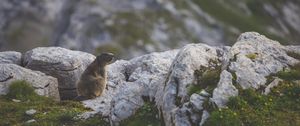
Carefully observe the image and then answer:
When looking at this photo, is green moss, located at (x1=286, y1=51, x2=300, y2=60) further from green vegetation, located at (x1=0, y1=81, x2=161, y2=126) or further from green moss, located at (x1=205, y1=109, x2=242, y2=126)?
green vegetation, located at (x1=0, y1=81, x2=161, y2=126)

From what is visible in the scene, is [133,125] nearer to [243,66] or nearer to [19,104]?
[243,66]

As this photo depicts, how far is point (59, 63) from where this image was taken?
34875 millimetres

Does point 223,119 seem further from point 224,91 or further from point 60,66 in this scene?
point 60,66

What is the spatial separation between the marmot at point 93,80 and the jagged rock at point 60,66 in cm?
138

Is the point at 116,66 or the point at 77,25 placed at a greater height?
the point at 77,25

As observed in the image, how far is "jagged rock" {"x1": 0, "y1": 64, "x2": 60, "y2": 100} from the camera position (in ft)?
104

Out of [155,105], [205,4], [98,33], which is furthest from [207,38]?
[155,105]

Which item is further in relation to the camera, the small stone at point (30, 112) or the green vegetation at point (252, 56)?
the small stone at point (30, 112)

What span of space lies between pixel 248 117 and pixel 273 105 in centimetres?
118

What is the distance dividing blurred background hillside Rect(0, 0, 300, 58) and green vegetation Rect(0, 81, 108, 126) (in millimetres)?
108288

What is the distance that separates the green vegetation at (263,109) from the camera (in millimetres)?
21078

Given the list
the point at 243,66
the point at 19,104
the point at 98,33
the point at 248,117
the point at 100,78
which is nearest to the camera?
the point at 248,117

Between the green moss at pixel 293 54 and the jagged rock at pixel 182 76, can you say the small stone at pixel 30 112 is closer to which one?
the jagged rock at pixel 182 76

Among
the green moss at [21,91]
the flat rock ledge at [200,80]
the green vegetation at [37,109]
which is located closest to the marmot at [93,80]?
the green vegetation at [37,109]
